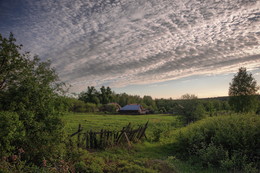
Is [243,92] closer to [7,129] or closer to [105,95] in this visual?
[7,129]

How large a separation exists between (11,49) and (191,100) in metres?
21.8

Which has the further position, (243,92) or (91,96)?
(91,96)

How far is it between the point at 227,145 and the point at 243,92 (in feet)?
109

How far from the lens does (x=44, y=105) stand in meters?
7.52

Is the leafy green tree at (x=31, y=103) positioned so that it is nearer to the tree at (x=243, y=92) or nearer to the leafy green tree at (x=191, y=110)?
the leafy green tree at (x=191, y=110)

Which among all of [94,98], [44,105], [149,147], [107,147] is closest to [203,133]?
[149,147]

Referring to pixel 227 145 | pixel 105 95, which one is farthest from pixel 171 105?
pixel 227 145

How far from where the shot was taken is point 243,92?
124 ft

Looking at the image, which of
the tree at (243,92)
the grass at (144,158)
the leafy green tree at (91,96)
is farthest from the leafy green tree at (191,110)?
the leafy green tree at (91,96)

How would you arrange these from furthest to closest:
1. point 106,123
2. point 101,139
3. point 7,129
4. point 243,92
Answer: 1. point 243,92
2. point 106,123
3. point 101,139
4. point 7,129

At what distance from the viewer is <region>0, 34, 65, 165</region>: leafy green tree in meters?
6.79

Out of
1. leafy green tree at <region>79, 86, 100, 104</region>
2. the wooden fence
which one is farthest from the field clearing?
leafy green tree at <region>79, 86, 100, 104</region>

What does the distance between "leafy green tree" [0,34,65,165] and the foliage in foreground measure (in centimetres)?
742

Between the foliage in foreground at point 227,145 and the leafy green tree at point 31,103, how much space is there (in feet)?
24.4
